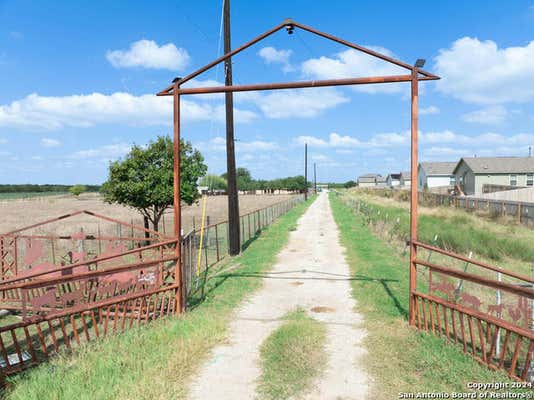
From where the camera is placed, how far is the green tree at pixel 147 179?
47.4 feet

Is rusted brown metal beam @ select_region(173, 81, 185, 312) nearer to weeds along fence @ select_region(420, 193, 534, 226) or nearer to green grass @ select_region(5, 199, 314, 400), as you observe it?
green grass @ select_region(5, 199, 314, 400)

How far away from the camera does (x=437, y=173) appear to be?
230 ft

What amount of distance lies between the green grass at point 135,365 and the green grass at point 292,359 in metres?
0.82

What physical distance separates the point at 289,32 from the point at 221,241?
12161 millimetres

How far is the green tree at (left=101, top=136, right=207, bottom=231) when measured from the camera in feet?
47.4

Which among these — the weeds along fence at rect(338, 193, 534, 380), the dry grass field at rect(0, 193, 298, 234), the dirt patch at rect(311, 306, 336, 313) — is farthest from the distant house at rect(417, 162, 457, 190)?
the dirt patch at rect(311, 306, 336, 313)

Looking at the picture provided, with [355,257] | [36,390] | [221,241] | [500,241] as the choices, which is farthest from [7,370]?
[500,241]

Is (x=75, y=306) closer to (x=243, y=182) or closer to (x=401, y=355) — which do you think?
(x=401, y=355)

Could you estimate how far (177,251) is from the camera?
646cm

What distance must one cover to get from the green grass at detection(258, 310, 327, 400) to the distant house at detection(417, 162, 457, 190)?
69.1 metres

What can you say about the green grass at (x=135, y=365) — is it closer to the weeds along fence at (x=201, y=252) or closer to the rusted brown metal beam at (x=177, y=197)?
the rusted brown metal beam at (x=177, y=197)

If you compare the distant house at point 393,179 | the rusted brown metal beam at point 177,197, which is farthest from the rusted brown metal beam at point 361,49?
the distant house at point 393,179

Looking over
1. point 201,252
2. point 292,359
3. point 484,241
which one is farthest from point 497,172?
point 292,359

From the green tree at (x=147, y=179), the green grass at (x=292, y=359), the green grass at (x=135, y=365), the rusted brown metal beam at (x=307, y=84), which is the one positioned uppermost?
the rusted brown metal beam at (x=307, y=84)
